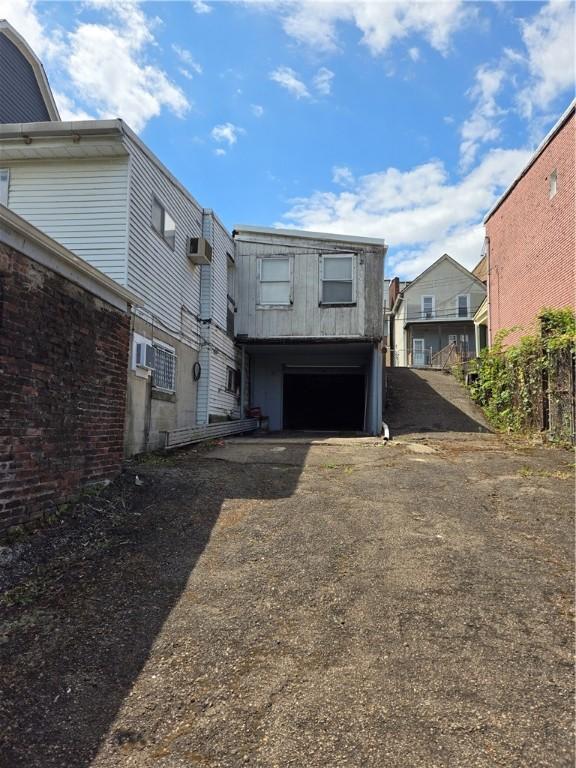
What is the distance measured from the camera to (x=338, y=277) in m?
13.3

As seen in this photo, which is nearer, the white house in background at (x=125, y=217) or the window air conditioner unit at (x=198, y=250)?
the white house in background at (x=125, y=217)

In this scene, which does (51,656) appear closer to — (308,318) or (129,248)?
(129,248)

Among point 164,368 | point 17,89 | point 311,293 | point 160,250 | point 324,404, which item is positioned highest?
point 17,89

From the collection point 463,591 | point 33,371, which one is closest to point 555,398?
point 463,591

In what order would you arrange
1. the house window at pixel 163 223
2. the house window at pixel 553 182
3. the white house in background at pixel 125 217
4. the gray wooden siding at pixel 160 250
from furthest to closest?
the house window at pixel 553 182 → the house window at pixel 163 223 → the gray wooden siding at pixel 160 250 → the white house in background at pixel 125 217

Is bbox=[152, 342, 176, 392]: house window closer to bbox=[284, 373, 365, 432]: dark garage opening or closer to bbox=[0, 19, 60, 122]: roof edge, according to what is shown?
bbox=[0, 19, 60, 122]: roof edge

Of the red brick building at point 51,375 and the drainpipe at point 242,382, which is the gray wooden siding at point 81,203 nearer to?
the red brick building at point 51,375

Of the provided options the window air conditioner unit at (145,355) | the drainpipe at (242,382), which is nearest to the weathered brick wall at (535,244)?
the drainpipe at (242,382)

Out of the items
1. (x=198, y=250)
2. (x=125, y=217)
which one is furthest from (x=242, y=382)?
(x=125, y=217)

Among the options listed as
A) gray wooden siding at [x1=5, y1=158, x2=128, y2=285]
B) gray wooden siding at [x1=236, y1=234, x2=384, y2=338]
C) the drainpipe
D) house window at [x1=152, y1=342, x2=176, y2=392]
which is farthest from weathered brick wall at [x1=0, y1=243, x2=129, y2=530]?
the drainpipe

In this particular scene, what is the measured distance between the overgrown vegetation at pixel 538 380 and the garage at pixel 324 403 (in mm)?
7438

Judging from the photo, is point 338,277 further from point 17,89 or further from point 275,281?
point 17,89

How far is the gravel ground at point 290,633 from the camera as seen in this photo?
215cm

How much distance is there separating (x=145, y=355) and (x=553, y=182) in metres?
11.4
